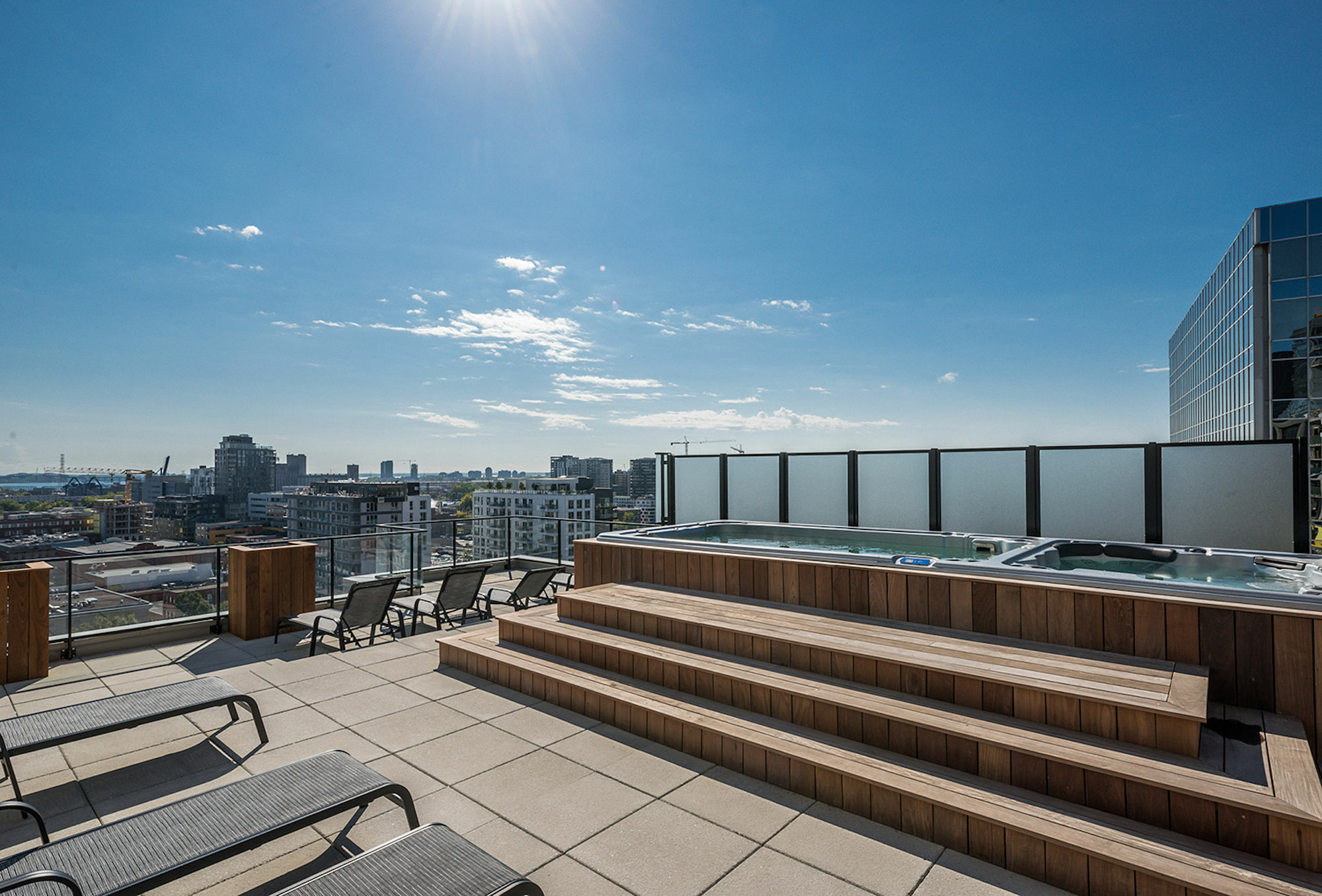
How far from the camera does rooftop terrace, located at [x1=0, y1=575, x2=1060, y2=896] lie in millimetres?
1971

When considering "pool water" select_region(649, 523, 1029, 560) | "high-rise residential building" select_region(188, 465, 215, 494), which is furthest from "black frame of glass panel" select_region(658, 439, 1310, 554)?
"high-rise residential building" select_region(188, 465, 215, 494)

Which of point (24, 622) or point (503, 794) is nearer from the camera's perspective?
point (503, 794)

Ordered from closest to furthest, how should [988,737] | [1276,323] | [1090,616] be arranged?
[988,737] → [1090,616] → [1276,323]

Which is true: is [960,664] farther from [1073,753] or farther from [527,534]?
[527,534]

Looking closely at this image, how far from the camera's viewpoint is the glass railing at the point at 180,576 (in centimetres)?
458

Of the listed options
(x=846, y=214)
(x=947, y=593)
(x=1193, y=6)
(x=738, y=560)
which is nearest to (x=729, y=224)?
(x=846, y=214)

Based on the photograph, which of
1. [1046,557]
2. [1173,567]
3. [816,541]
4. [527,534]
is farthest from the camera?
[527,534]

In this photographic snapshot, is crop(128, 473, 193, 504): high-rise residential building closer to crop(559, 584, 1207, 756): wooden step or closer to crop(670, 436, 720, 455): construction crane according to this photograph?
crop(670, 436, 720, 455): construction crane

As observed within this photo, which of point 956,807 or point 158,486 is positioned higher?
point 956,807

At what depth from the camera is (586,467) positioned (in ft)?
203

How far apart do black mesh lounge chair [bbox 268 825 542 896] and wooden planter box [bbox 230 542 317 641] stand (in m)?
4.08

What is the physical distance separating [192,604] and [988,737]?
603 centimetres

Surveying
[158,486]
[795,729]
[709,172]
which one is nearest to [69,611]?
[795,729]

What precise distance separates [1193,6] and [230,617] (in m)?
11.9
